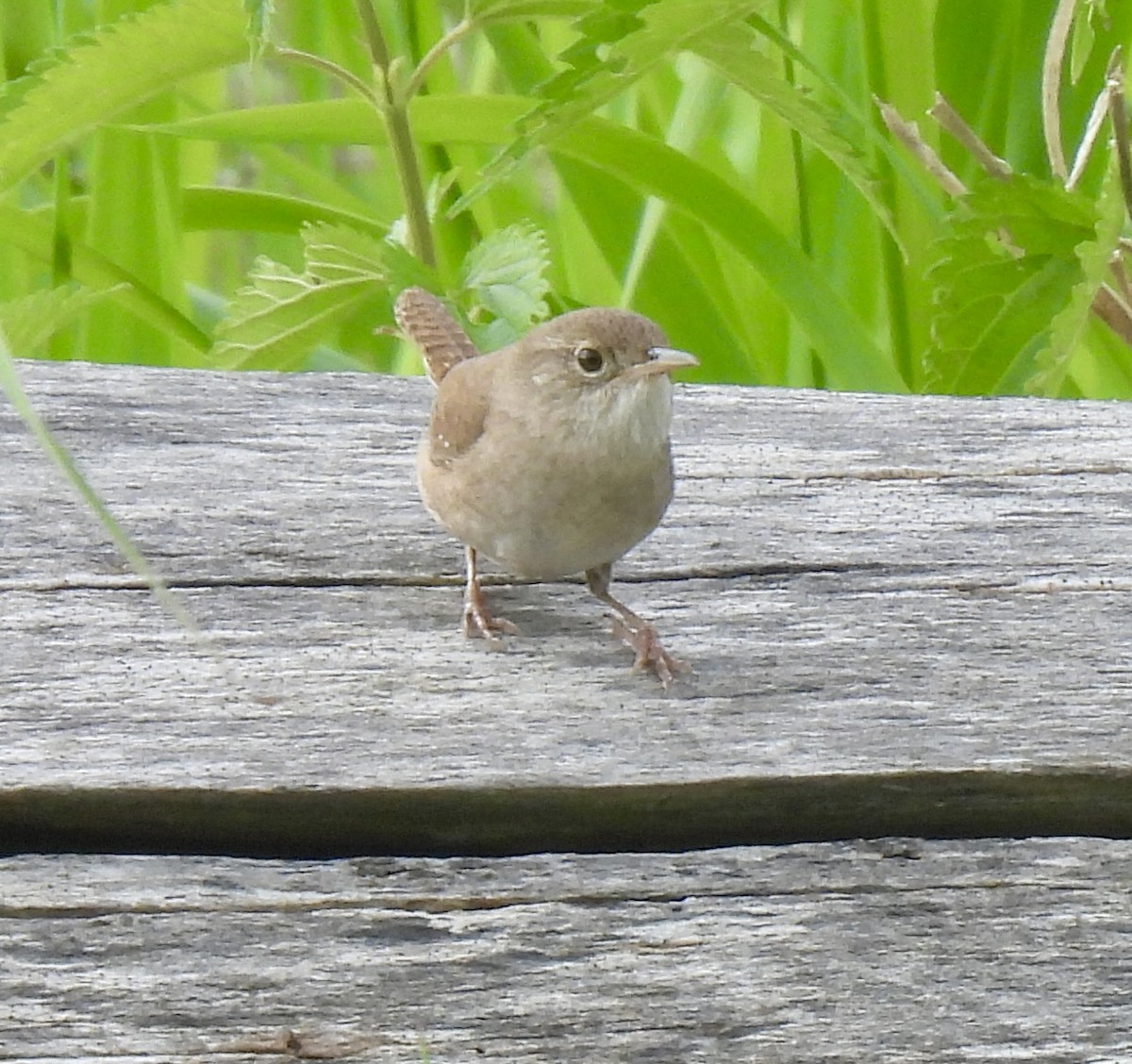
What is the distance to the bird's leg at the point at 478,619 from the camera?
1.62 meters

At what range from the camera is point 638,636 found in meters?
1.60

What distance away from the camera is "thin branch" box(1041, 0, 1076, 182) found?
7.67 feet

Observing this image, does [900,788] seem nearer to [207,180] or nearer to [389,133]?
[389,133]

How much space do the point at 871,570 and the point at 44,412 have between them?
3.55ft

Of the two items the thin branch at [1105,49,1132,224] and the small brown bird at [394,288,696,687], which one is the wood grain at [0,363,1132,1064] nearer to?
the small brown bird at [394,288,696,687]

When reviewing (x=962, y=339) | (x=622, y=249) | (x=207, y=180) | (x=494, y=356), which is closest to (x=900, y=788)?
(x=494, y=356)

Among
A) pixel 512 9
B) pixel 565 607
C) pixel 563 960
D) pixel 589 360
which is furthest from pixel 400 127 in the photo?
pixel 563 960

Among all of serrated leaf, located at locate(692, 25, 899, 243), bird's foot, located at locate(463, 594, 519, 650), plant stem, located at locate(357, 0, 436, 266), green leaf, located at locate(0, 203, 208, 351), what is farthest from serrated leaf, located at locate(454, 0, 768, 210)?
green leaf, located at locate(0, 203, 208, 351)

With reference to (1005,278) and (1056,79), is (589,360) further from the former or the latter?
(1056,79)

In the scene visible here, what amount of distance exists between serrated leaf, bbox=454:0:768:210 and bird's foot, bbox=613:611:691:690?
69cm

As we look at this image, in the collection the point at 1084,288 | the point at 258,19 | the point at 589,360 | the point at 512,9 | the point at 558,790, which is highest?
the point at 512,9

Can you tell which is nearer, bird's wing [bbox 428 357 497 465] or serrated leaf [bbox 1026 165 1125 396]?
bird's wing [bbox 428 357 497 465]

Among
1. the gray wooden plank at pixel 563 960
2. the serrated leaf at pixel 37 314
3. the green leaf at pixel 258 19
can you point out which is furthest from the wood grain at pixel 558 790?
the green leaf at pixel 258 19

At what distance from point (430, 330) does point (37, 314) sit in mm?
570
